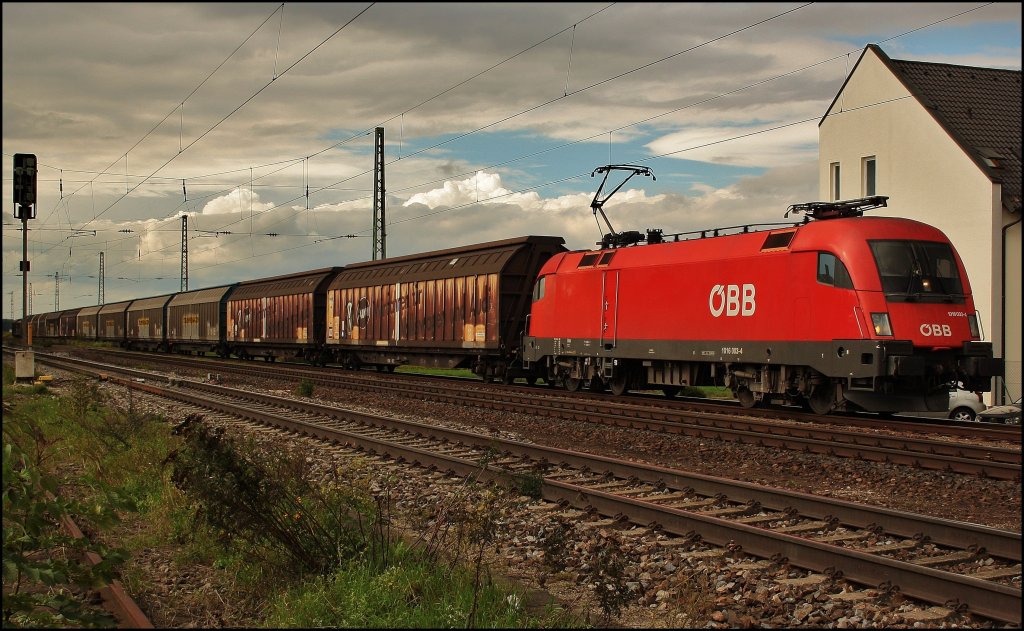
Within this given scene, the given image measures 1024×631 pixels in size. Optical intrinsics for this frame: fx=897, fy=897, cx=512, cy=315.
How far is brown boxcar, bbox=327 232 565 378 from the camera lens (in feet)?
82.5

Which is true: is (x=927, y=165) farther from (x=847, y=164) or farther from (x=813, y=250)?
(x=813, y=250)

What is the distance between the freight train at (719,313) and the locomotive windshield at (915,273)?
2 cm

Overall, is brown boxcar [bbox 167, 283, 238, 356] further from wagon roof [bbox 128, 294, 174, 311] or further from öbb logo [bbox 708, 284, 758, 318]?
öbb logo [bbox 708, 284, 758, 318]

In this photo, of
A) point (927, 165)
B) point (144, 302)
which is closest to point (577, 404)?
point (927, 165)

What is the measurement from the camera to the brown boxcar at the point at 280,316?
3778 centimetres

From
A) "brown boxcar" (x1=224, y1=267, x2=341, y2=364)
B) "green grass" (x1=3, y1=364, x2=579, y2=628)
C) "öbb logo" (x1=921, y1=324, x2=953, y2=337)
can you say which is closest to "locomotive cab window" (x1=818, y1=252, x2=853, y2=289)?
"öbb logo" (x1=921, y1=324, x2=953, y2=337)

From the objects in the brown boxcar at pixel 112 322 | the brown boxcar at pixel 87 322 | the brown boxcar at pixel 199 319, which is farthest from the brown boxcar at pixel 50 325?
the brown boxcar at pixel 199 319

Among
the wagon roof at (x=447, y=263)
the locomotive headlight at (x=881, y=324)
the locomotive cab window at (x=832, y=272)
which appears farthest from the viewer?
the wagon roof at (x=447, y=263)

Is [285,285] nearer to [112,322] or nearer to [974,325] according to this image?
[974,325]

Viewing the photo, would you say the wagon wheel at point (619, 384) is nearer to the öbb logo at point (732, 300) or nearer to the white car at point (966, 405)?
the öbb logo at point (732, 300)

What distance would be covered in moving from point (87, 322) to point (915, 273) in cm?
7911

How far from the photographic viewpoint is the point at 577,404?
1762 cm

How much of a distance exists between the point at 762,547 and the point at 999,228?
21.0 metres

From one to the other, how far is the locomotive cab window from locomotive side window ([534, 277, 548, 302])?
29.8ft
